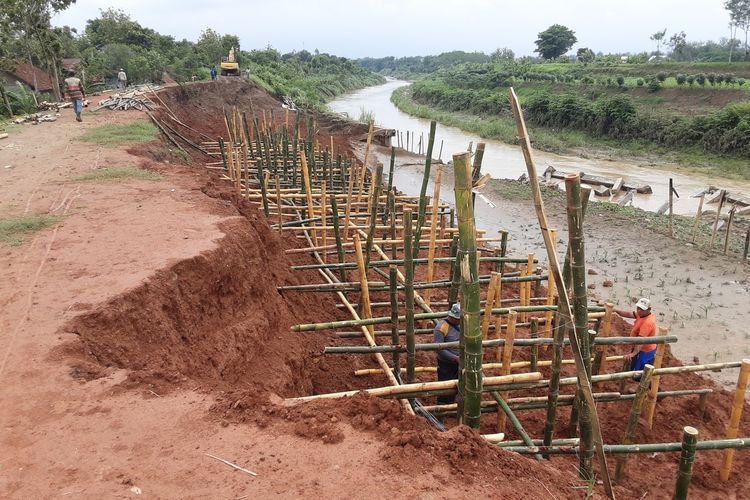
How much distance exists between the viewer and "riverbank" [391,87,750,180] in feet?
72.2

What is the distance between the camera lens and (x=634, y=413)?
426cm

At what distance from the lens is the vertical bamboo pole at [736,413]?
13.9ft

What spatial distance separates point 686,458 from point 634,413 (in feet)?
2.87

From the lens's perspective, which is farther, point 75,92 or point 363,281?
point 75,92

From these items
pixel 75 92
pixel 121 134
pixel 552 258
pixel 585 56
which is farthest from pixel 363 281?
pixel 585 56

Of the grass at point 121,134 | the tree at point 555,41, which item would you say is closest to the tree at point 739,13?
the tree at point 555,41

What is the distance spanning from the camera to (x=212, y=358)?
16.3ft

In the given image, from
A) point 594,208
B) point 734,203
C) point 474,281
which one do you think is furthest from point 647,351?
point 734,203

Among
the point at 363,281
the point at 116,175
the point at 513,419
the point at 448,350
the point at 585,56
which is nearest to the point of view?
the point at 513,419

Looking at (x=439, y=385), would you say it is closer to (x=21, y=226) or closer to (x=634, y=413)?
(x=634, y=413)

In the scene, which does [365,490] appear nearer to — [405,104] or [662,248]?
[662,248]

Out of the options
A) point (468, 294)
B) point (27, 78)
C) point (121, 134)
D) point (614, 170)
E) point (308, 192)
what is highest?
point (27, 78)

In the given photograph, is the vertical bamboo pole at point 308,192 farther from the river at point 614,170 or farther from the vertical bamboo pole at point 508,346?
the river at point 614,170

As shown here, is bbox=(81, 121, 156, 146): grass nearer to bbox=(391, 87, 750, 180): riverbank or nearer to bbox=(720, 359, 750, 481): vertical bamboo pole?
bbox=(720, 359, 750, 481): vertical bamboo pole
